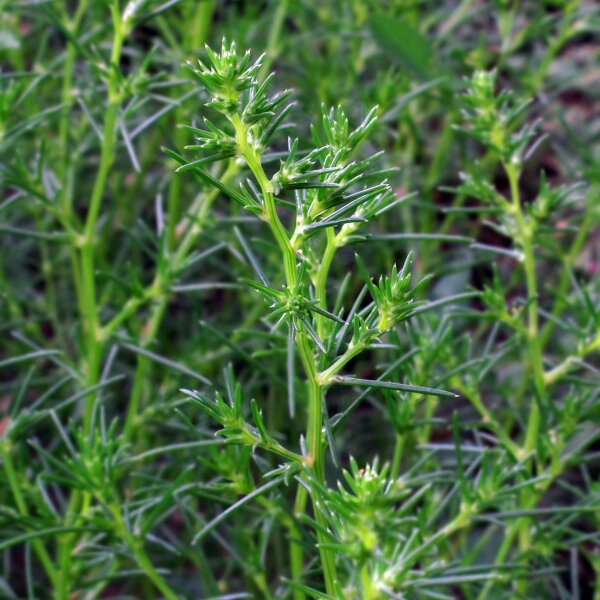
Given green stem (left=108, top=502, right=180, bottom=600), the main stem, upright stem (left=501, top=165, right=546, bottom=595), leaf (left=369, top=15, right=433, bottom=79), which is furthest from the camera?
leaf (left=369, top=15, right=433, bottom=79)

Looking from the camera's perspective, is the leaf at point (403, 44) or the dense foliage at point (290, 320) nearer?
the dense foliage at point (290, 320)

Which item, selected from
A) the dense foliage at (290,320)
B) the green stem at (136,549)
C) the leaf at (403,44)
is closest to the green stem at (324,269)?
the dense foliage at (290,320)

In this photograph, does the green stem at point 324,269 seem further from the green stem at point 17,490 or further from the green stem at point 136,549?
the green stem at point 17,490

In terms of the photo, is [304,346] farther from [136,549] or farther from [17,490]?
[17,490]

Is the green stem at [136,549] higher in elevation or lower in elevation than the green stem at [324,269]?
lower

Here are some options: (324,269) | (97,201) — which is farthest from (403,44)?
(324,269)

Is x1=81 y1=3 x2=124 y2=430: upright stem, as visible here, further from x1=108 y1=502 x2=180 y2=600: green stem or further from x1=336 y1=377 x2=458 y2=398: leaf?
x1=336 y1=377 x2=458 y2=398: leaf

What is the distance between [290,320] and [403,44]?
35.2 inches

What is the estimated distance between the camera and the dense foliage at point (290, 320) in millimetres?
657

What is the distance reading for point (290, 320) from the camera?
A: 64 cm

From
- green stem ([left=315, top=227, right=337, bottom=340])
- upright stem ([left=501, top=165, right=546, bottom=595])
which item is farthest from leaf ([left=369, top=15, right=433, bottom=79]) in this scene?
green stem ([left=315, top=227, right=337, bottom=340])

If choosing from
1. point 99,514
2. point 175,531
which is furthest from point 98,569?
A: point 175,531

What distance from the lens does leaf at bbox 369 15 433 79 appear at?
1.39 m

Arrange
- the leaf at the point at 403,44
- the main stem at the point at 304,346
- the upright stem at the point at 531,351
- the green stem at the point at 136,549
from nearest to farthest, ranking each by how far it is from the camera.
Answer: the main stem at the point at 304,346 → the green stem at the point at 136,549 → the upright stem at the point at 531,351 → the leaf at the point at 403,44
